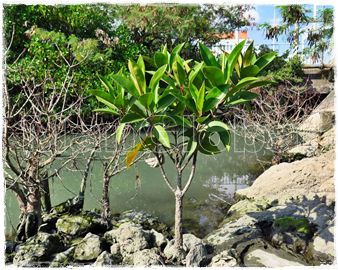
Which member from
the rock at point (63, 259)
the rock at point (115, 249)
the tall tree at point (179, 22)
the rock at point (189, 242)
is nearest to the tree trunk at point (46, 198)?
the rock at point (63, 259)

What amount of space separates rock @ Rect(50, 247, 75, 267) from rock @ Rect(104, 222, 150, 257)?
349mm

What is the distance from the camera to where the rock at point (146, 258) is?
2420mm

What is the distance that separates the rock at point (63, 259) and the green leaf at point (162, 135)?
1.12 metres

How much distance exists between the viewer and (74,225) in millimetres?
3074

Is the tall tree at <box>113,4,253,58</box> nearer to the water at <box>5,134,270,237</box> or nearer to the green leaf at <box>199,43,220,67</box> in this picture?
the water at <box>5,134,270,237</box>

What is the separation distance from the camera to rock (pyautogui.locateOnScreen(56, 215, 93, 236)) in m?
3.05

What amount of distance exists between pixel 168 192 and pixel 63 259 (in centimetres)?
241

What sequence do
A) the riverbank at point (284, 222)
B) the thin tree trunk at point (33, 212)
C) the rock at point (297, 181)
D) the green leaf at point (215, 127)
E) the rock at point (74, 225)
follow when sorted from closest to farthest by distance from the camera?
1. the green leaf at point (215, 127)
2. the riverbank at point (284, 222)
3. the thin tree trunk at point (33, 212)
4. the rock at point (74, 225)
5. the rock at point (297, 181)

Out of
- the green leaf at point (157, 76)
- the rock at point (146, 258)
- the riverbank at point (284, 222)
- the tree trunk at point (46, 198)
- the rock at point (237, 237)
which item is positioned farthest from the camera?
the tree trunk at point (46, 198)

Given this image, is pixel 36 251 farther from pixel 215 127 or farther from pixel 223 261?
pixel 215 127

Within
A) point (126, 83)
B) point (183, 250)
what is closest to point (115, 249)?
point (183, 250)

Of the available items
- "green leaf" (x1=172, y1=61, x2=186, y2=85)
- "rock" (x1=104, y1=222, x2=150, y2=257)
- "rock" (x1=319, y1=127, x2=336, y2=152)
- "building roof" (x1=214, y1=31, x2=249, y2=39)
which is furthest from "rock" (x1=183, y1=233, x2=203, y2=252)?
"building roof" (x1=214, y1=31, x2=249, y2=39)

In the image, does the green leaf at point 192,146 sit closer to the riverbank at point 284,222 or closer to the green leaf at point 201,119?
the green leaf at point 201,119

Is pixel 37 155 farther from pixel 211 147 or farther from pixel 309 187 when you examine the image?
pixel 309 187
